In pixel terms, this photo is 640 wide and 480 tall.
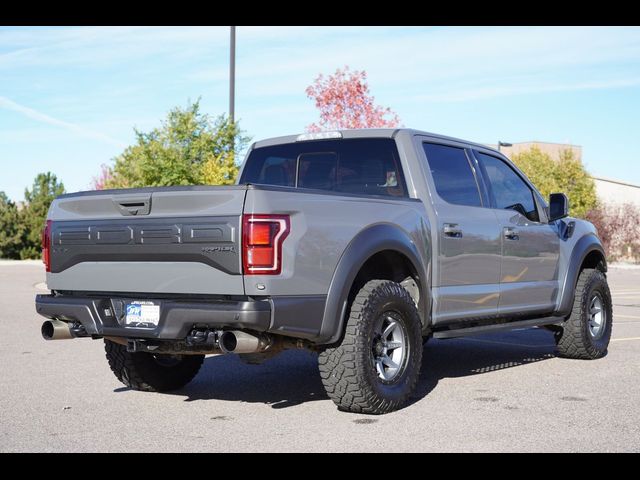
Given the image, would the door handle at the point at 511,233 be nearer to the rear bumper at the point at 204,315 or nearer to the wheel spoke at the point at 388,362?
the wheel spoke at the point at 388,362

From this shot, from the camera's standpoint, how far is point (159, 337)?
5.58 metres

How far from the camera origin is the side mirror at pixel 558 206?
8.18m

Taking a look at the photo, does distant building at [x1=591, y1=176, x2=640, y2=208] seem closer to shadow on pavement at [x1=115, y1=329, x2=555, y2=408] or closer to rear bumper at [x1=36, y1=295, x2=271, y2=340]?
shadow on pavement at [x1=115, y1=329, x2=555, y2=408]

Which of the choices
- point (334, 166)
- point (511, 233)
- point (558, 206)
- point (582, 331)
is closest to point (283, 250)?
point (334, 166)

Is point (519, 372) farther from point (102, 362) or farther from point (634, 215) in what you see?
point (634, 215)

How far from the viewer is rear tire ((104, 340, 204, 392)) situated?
685 centimetres

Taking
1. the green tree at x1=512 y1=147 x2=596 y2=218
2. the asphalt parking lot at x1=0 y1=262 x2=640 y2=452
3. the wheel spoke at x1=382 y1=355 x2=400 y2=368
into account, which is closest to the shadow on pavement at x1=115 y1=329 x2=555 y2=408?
the asphalt parking lot at x1=0 y1=262 x2=640 y2=452

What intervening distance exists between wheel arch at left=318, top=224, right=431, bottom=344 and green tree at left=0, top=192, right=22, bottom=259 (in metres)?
39.6

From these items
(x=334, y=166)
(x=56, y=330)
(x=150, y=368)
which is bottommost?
(x=150, y=368)

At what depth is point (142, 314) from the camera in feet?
18.7

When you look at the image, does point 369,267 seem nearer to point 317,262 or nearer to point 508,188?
point 317,262

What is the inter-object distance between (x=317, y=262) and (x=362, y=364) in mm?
775

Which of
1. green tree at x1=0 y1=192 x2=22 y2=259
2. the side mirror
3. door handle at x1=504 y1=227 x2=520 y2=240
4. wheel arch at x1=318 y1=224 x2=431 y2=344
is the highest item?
the side mirror

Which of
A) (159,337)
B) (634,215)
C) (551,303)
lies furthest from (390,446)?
(634,215)
